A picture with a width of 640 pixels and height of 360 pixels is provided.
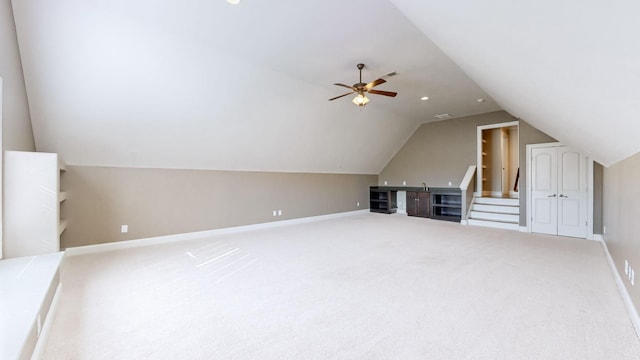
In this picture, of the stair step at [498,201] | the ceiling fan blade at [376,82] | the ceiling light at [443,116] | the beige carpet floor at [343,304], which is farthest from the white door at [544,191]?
the ceiling fan blade at [376,82]

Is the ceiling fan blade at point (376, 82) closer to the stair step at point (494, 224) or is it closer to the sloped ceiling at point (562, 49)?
the sloped ceiling at point (562, 49)

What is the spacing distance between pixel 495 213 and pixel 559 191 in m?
1.54

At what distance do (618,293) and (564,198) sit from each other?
3628mm

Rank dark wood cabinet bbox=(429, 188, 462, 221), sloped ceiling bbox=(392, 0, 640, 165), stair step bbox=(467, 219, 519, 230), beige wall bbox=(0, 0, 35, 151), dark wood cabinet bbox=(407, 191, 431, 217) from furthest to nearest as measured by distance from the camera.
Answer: dark wood cabinet bbox=(407, 191, 431, 217) < dark wood cabinet bbox=(429, 188, 462, 221) < stair step bbox=(467, 219, 519, 230) < beige wall bbox=(0, 0, 35, 151) < sloped ceiling bbox=(392, 0, 640, 165)

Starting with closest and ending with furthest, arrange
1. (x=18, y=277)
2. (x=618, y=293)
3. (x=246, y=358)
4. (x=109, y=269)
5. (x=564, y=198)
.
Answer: (x=246, y=358), (x=18, y=277), (x=618, y=293), (x=109, y=269), (x=564, y=198)

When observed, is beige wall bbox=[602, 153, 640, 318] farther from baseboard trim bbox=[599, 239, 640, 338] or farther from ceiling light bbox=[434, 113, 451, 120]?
ceiling light bbox=[434, 113, 451, 120]

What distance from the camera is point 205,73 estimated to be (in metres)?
4.17

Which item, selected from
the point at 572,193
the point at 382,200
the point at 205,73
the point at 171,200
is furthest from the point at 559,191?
the point at 171,200

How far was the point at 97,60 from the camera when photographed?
347 centimetres

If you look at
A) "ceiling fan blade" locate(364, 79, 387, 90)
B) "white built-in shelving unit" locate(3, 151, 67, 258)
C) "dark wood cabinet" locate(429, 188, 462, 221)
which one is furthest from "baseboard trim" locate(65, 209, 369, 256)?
"ceiling fan blade" locate(364, 79, 387, 90)

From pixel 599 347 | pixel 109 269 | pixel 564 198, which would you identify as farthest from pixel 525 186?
pixel 109 269

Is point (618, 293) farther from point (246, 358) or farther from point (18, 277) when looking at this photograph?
point (18, 277)

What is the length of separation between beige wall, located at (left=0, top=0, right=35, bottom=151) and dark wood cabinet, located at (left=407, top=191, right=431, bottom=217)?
28.0 ft

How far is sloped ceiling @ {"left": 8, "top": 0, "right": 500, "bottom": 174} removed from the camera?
3.11 meters
